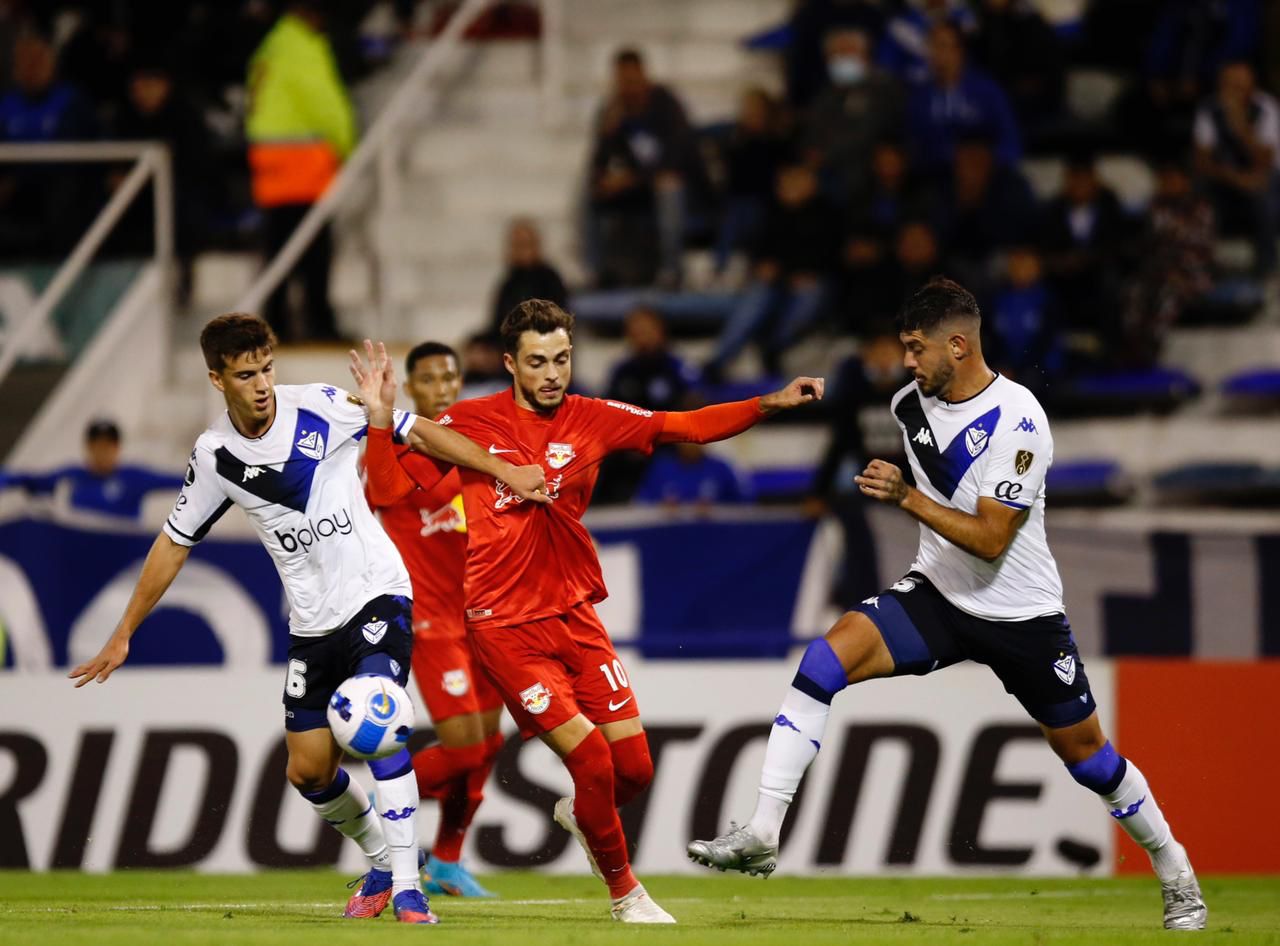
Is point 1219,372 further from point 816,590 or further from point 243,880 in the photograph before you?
point 243,880

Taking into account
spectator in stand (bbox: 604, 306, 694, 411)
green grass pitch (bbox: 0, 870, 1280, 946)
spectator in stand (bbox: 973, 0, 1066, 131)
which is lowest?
green grass pitch (bbox: 0, 870, 1280, 946)

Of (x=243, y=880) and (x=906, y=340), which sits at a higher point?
(x=906, y=340)

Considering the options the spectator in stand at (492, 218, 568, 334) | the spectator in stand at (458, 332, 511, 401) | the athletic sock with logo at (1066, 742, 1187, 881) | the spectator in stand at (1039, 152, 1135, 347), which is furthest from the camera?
the spectator in stand at (1039, 152, 1135, 347)

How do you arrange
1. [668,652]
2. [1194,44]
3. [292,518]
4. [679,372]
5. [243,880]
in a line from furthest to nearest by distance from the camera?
[1194,44] → [679,372] → [668,652] → [243,880] → [292,518]

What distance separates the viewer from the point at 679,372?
14.7 metres

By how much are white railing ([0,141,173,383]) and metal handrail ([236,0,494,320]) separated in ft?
2.44

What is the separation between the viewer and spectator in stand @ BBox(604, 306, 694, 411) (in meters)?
14.6

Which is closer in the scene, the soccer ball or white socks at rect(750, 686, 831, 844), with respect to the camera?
the soccer ball

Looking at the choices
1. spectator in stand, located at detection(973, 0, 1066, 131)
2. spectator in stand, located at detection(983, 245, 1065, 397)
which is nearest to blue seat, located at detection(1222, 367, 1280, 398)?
spectator in stand, located at detection(983, 245, 1065, 397)

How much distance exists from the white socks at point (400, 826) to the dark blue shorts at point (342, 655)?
0.42m

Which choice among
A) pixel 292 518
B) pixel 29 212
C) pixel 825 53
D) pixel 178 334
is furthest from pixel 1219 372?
pixel 292 518

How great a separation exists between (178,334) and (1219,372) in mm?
8139

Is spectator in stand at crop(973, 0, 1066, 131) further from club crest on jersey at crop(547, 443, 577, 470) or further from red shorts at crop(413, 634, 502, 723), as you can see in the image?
club crest on jersey at crop(547, 443, 577, 470)

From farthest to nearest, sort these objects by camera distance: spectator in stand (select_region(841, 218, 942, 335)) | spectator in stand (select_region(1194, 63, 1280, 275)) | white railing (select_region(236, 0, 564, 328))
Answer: spectator in stand (select_region(1194, 63, 1280, 275)), white railing (select_region(236, 0, 564, 328)), spectator in stand (select_region(841, 218, 942, 335))
